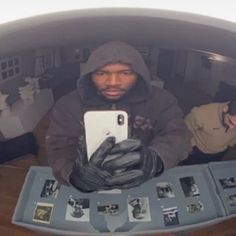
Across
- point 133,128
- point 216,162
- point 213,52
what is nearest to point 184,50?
point 213,52

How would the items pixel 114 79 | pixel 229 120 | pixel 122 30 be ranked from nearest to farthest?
pixel 122 30 → pixel 114 79 → pixel 229 120

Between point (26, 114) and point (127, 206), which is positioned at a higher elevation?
point (26, 114)

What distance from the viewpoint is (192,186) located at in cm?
89

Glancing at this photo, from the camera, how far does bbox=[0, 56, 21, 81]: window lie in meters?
0.64

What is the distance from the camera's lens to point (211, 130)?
0.81 metres

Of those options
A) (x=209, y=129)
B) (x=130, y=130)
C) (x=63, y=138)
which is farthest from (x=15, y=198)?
(x=209, y=129)

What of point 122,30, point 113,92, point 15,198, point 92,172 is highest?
point 122,30

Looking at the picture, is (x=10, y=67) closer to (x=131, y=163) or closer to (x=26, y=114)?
(x=26, y=114)

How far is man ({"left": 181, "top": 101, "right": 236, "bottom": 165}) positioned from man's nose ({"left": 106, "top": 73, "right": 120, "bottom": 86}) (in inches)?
5.6

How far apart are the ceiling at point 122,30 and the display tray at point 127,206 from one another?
→ 0.31 m

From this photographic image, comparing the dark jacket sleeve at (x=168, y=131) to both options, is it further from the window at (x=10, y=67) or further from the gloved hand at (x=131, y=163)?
the window at (x=10, y=67)

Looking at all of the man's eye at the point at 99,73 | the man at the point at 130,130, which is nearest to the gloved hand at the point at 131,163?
the man at the point at 130,130

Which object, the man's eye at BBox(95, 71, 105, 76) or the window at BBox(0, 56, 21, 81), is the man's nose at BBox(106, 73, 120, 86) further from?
the window at BBox(0, 56, 21, 81)

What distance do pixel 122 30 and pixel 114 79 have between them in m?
0.12
